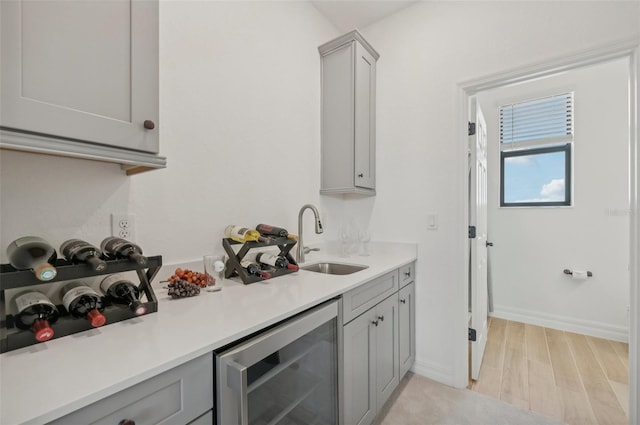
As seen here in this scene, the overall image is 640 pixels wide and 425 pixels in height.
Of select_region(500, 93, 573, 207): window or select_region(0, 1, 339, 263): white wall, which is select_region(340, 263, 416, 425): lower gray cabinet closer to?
select_region(0, 1, 339, 263): white wall

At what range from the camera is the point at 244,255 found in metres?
1.35

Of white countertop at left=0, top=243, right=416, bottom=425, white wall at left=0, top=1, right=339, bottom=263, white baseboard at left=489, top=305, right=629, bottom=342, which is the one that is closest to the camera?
white countertop at left=0, top=243, right=416, bottom=425

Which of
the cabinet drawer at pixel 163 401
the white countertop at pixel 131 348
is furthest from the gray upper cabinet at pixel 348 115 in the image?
the cabinet drawer at pixel 163 401

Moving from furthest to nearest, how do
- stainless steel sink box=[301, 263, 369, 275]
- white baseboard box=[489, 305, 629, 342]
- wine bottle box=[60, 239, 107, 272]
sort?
white baseboard box=[489, 305, 629, 342], stainless steel sink box=[301, 263, 369, 275], wine bottle box=[60, 239, 107, 272]

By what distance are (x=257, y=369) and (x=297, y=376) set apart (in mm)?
243

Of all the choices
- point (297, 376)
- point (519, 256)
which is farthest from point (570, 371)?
point (297, 376)

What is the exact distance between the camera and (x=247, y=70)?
5.44 feet

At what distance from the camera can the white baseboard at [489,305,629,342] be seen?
257cm

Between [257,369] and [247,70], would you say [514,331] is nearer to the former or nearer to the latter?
[257,369]

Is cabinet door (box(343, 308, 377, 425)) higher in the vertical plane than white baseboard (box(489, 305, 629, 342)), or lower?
higher

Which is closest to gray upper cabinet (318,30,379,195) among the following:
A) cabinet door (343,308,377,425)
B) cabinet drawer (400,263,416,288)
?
cabinet drawer (400,263,416,288)

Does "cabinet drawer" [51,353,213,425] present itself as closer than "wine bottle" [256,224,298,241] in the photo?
Yes

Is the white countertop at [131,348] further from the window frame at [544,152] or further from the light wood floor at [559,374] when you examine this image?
the window frame at [544,152]

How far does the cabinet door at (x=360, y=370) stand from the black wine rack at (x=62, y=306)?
2.74 feet
